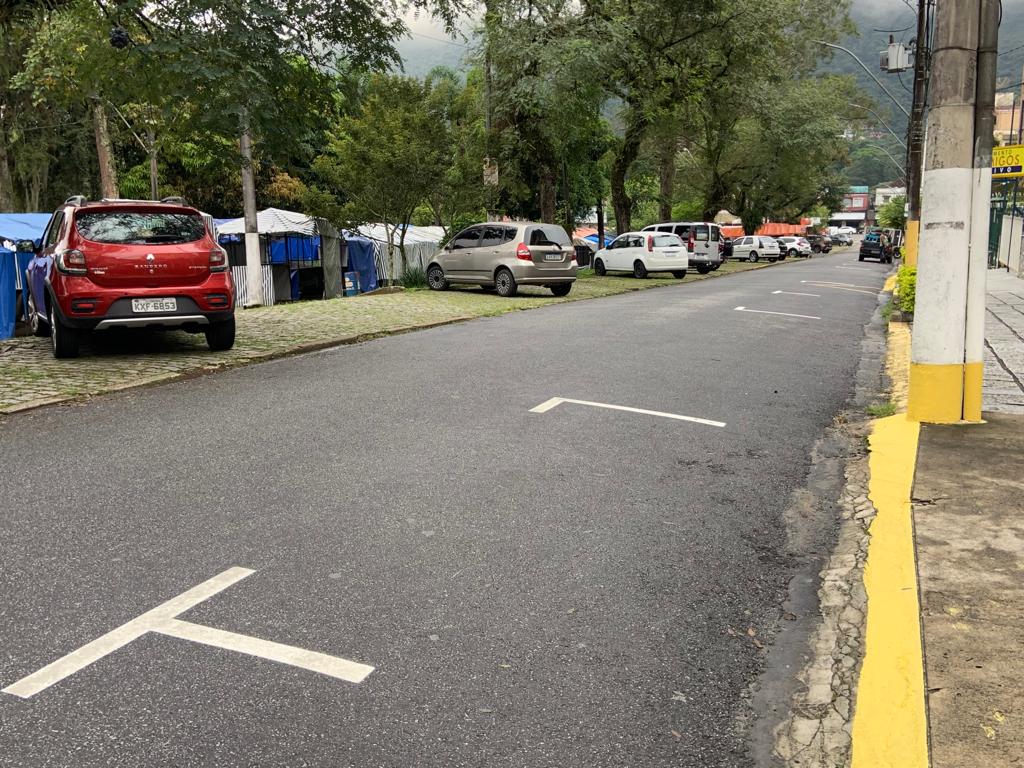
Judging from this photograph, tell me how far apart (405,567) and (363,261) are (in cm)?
2522

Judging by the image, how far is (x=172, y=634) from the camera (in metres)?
3.42

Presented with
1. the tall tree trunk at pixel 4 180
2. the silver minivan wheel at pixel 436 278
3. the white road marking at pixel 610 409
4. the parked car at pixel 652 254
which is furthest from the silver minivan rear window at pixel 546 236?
the tall tree trunk at pixel 4 180

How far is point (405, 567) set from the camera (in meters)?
4.11

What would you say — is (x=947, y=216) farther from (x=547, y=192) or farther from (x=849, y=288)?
(x=547, y=192)

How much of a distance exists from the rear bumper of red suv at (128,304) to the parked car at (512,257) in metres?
10.8

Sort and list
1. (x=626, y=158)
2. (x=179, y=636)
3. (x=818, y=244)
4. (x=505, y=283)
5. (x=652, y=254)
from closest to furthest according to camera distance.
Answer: (x=179, y=636) < (x=505, y=283) < (x=652, y=254) < (x=626, y=158) < (x=818, y=244)

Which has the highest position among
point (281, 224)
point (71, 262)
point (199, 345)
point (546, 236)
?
point (281, 224)

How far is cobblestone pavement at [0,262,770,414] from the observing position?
8883 mm

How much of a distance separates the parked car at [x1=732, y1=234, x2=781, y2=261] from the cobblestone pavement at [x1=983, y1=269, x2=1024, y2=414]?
33252 mm

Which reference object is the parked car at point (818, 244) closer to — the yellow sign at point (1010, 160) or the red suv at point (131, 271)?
the yellow sign at point (1010, 160)

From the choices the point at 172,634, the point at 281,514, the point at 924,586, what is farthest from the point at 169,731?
the point at 924,586

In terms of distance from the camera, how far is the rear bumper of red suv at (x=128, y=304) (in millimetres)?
9672

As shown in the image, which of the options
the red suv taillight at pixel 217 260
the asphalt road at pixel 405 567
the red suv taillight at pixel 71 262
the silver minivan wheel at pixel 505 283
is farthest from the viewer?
the silver minivan wheel at pixel 505 283

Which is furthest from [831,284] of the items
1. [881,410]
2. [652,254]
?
[881,410]
